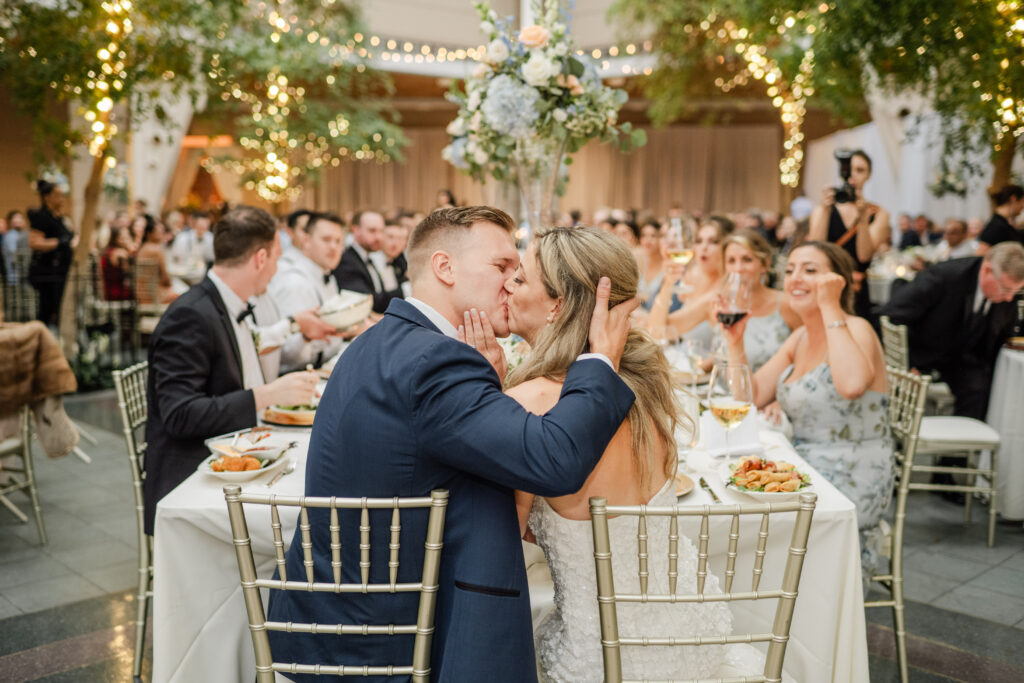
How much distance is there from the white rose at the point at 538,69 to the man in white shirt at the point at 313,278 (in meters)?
1.72

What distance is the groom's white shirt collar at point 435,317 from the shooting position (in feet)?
5.20

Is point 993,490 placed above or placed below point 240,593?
below

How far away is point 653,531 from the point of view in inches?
68.1

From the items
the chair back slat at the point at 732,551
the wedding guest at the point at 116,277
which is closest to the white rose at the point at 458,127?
the chair back slat at the point at 732,551

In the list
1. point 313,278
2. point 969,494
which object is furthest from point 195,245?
point 969,494

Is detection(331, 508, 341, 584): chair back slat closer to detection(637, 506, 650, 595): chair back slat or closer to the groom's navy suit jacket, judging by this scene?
the groom's navy suit jacket

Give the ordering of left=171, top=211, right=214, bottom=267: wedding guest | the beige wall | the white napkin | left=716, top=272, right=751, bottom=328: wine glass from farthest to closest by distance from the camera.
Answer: the beige wall < left=171, top=211, right=214, bottom=267: wedding guest < left=716, top=272, right=751, bottom=328: wine glass < the white napkin

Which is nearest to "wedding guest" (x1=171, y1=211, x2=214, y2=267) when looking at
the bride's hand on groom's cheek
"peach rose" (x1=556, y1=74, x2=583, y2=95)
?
"peach rose" (x1=556, y1=74, x2=583, y2=95)

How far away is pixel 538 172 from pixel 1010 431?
101 inches

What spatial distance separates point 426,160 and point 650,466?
21.7m

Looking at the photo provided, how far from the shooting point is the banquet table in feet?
6.36

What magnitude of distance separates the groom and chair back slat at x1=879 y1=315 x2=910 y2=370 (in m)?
2.90

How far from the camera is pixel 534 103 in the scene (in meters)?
3.35

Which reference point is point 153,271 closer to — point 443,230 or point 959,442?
point 959,442
